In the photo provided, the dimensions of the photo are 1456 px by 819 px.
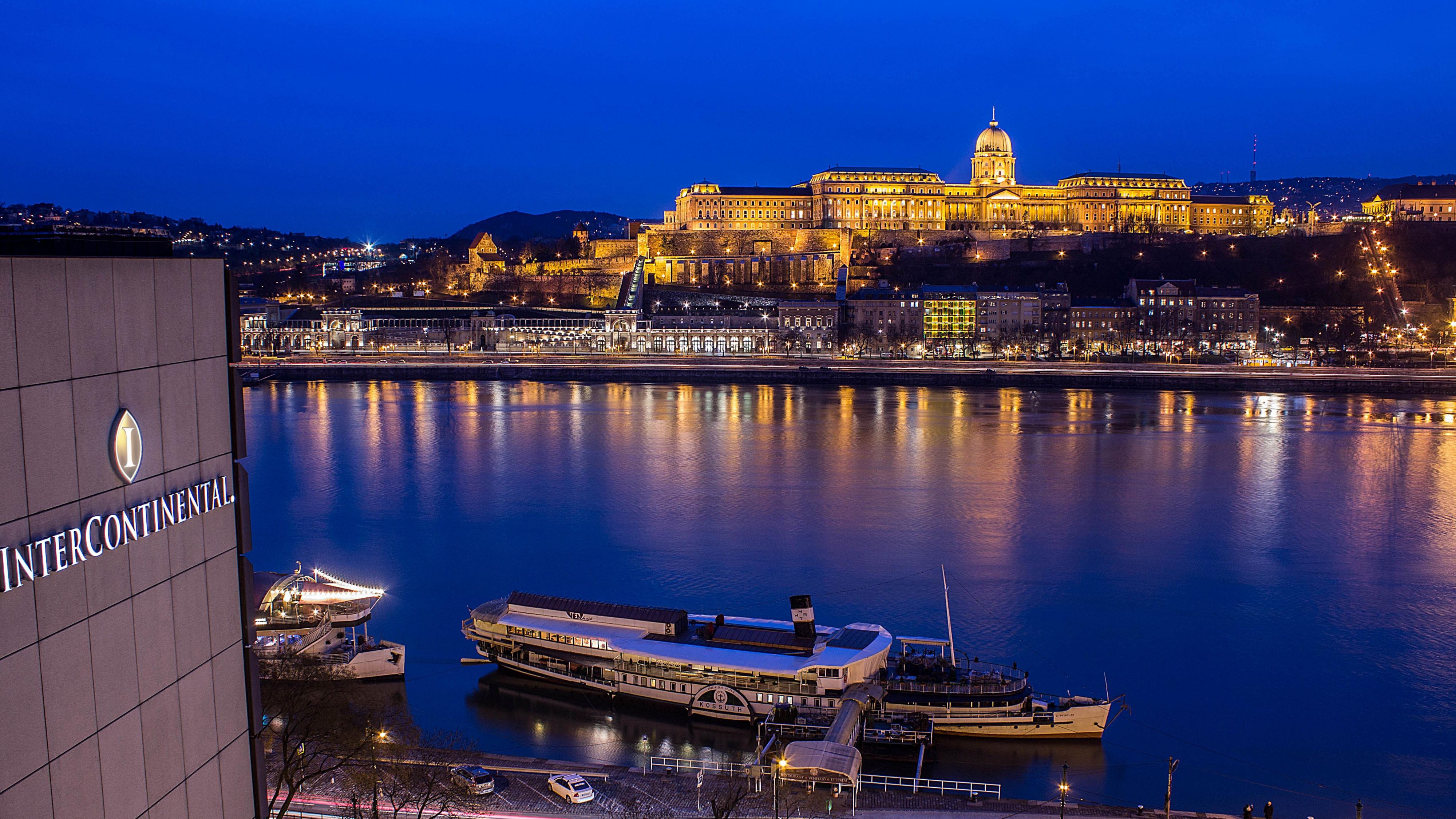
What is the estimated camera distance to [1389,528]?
43.5 ft

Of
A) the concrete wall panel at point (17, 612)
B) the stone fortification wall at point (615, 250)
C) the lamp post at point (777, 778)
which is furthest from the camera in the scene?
the stone fortification wall at point (615, 250)

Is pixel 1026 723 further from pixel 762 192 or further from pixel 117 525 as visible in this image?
pixel 762 192

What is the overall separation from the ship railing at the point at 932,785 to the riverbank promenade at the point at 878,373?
23.4 m

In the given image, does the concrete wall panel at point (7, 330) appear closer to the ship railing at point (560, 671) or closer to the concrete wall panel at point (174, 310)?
the concrete wall panel at point (174, 310)

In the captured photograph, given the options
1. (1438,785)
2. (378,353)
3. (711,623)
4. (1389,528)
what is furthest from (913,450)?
(378,353)

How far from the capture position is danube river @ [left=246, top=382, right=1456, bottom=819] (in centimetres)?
727

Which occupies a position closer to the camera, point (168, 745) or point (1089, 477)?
point (168, 745)

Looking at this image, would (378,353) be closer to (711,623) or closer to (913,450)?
(913,450)

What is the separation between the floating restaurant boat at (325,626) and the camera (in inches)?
316

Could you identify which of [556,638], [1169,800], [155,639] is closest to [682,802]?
[1169,800]

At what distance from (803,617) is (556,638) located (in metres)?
1.99

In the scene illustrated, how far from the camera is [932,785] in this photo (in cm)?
644

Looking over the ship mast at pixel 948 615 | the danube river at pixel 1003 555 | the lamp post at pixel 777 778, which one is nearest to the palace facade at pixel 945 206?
the danube river at pixel 1003 555

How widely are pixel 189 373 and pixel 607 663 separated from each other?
19.1 feet
